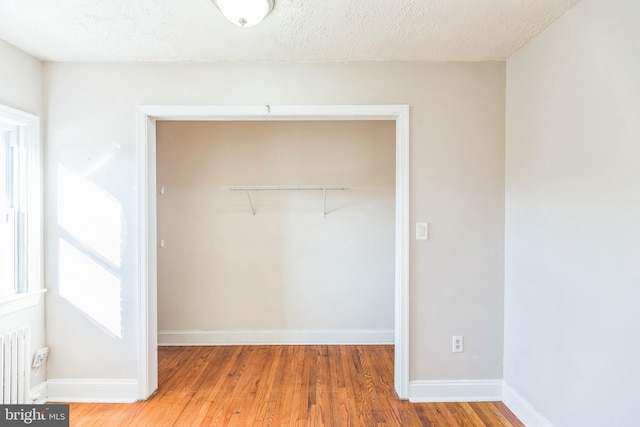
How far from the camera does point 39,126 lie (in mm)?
2270

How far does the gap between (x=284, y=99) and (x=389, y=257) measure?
191 cm

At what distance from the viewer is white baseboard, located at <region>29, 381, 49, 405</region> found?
86.0 inches

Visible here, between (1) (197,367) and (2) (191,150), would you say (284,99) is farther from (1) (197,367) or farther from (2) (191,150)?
(1) (197,367)

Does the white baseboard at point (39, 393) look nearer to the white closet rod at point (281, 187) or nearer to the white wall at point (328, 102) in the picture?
the white wall at point (328, 102)

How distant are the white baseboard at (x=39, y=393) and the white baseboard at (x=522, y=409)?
3.30m

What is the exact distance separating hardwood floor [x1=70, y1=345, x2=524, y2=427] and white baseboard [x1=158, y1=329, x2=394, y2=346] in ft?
0.76

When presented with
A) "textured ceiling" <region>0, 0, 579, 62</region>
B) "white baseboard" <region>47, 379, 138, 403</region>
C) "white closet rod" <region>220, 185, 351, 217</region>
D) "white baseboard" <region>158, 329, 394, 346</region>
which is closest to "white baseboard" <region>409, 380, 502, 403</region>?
"white baseboard" <region>158, 329, 394, 346</region>

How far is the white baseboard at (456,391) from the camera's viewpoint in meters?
2.31

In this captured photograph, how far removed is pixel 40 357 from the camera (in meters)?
2.26

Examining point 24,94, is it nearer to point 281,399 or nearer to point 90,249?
point 90,249

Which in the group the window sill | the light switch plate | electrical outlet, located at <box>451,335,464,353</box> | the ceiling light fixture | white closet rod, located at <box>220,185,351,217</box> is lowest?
electrical outlet, located at <box>451,335,464,353</box>

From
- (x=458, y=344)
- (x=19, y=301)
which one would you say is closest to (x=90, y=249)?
(x=19, y=301)

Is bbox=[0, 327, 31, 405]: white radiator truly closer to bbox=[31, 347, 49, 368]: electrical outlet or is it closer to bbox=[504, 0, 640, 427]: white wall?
bbox=[31, 347, 49, 368]: electrical outlet

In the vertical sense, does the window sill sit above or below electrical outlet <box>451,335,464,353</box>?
above
